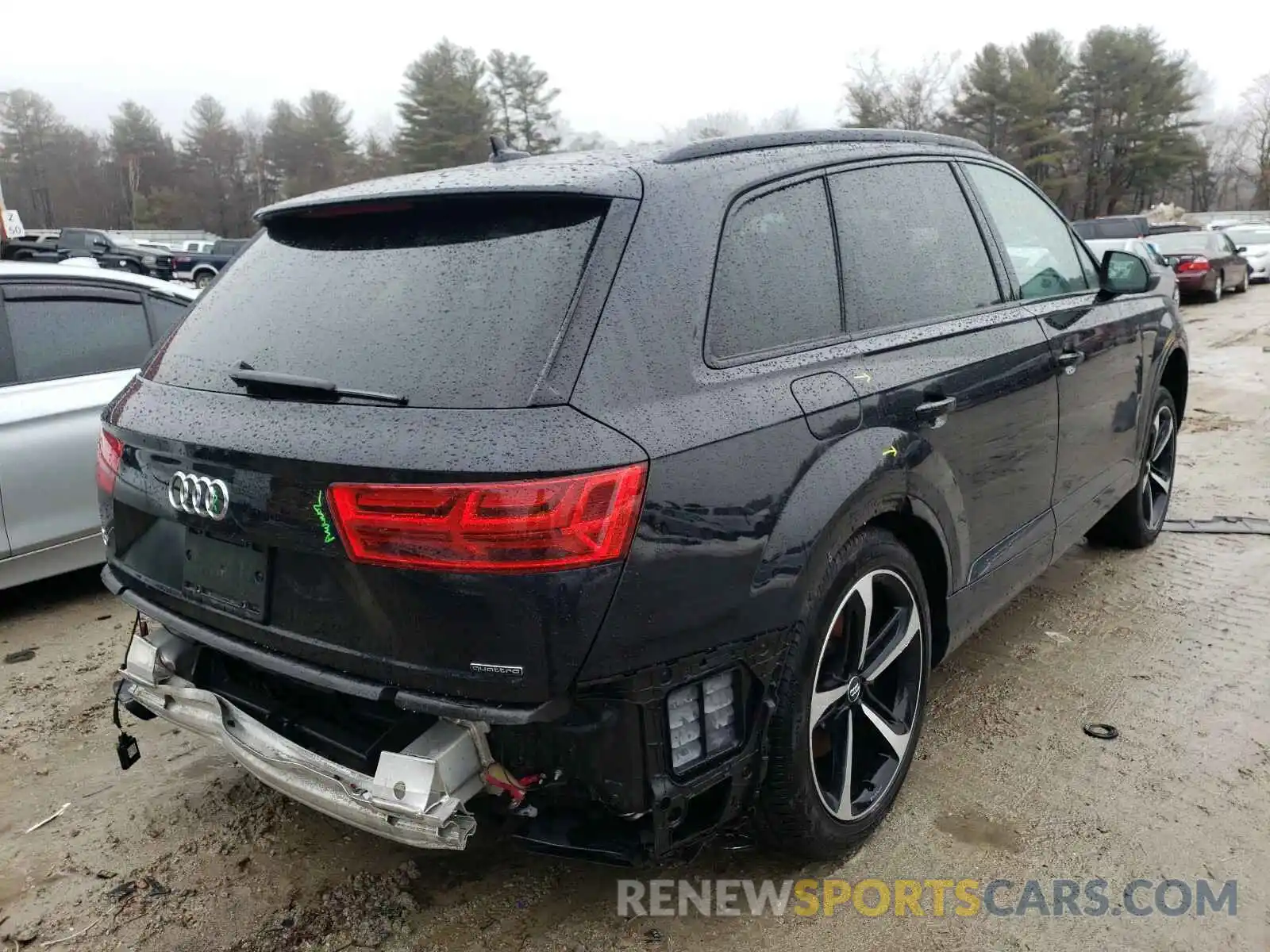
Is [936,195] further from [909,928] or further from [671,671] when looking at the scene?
[909,928]

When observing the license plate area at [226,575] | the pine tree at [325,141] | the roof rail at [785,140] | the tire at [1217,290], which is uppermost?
the pine tree at [325,141]

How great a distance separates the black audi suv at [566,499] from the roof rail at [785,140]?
0.02 meters

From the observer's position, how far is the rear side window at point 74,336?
14.6 ft

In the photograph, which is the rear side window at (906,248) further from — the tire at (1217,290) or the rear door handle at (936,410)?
the tire at (1217,290)

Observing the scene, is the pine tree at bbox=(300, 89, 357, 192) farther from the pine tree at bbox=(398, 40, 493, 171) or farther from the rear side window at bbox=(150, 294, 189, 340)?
the rear side window at bbox=(150, 294, 189, 340)

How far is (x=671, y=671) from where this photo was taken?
1.99 metres

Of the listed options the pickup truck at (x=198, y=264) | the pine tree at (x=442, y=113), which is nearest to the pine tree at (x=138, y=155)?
the pine tree at (x=442, y=113)

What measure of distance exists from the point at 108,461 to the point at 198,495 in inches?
21.7

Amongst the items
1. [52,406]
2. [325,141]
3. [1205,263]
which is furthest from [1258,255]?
[325,141]

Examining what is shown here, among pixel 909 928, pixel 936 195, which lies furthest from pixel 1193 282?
pixel 909 928

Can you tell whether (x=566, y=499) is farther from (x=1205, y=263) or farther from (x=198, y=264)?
(x=198, y=264)

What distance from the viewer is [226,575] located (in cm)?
222

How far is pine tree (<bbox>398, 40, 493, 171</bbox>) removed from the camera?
5922cm

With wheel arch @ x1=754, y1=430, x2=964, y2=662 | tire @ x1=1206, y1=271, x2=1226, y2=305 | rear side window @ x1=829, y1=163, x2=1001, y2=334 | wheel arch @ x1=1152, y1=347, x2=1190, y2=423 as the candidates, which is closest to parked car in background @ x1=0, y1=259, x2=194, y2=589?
rear side window @ x1=829, y1=163, x2=1001, y2=334
